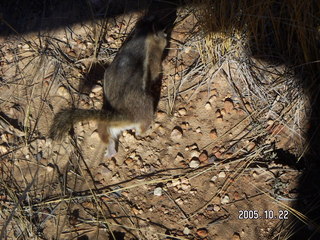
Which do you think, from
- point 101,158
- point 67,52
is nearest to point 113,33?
point 67,52

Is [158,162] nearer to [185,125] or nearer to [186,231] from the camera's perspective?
[185,125]

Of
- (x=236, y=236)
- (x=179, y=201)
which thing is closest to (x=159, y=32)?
(x=179, y=201)

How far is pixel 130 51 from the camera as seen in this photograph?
323 cm

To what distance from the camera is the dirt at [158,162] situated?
8.80 feet

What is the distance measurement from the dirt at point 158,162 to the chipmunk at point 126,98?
19 cm

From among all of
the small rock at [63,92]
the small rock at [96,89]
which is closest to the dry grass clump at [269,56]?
the small rock at [96,89]

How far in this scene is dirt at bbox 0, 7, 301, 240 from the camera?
2.68 metres

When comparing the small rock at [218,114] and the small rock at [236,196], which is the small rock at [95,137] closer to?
the small rock at [218,114]

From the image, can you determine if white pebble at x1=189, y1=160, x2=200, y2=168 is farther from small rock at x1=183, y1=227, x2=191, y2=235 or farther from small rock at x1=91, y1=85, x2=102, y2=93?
small rock at x1=91, y1=85, x2=102, y2=93

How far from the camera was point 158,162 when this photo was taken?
118 inches

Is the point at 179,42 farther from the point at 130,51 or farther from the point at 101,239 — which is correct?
the point at 101,239

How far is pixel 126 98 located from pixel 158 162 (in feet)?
2.07

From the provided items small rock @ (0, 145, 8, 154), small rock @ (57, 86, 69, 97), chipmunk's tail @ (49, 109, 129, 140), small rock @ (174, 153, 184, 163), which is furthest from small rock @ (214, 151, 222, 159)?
small rock @ (0, 145, 8, 154)

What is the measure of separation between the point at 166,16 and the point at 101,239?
2447mm
